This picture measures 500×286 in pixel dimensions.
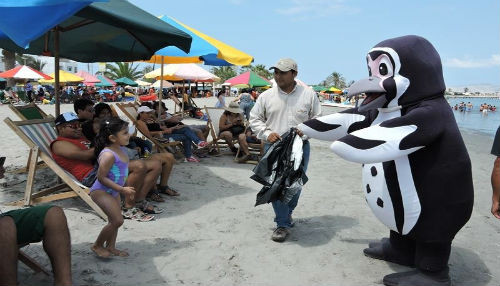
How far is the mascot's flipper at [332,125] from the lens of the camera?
3090 mm

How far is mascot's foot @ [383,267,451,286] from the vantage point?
8.68 feet

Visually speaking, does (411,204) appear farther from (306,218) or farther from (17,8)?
(17,8)

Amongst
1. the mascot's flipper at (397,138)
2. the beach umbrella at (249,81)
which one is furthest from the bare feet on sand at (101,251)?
the beach umbrella at (249,81)

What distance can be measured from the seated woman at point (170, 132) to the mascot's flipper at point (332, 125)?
383cm


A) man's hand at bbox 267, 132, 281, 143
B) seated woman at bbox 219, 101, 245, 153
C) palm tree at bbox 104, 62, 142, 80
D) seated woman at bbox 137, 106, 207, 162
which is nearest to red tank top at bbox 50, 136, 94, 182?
man's hand at bbox 267, 132, 281, 143

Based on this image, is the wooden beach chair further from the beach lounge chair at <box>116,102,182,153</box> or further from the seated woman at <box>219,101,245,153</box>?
the seated woman at <box>219,101,245,153</box>

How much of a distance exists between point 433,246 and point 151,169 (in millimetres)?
2845

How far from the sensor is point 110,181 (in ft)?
9.57

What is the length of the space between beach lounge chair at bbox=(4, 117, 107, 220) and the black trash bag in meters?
1.59

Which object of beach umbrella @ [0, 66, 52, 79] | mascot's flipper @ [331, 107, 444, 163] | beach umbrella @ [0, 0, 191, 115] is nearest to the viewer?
mascot's flipper @ [331, 107, 444, 163]

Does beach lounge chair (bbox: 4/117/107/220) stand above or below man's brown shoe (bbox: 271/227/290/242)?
above

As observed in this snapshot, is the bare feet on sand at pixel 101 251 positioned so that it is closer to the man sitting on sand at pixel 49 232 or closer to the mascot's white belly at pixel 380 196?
the man sitting on sand at pixel 49 232

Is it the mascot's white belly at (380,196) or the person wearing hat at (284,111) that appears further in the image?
the person wearing hat at (284,111)

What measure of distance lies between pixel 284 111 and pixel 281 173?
58cm
